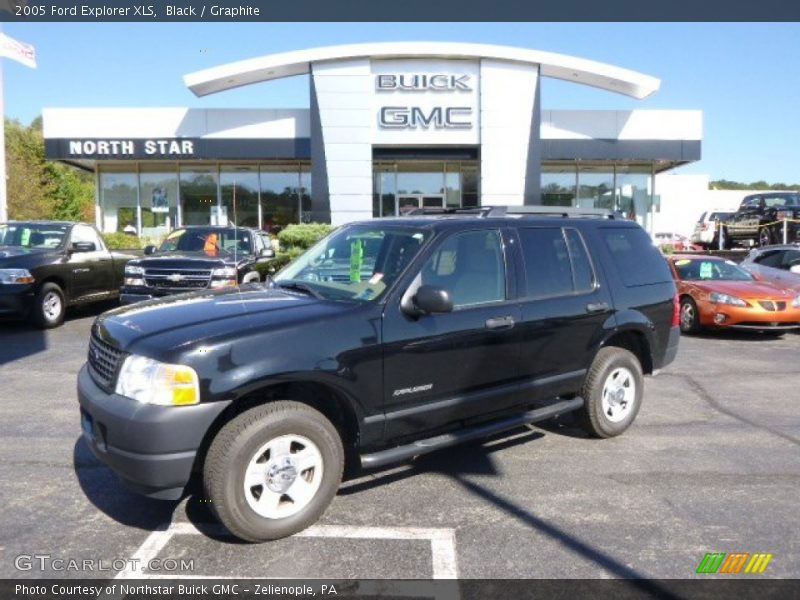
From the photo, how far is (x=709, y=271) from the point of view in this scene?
11609mm

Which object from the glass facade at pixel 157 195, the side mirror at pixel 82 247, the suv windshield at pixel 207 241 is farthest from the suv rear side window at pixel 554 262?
the glass facade at pixel 157 195

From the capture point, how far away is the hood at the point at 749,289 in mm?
10430

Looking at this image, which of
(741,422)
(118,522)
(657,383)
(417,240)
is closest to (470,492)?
(417,240)

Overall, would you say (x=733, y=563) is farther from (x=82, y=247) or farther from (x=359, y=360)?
(x=82, y=247)

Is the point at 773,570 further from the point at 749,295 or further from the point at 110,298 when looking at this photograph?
the point at 110,298

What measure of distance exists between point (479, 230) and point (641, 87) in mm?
21473

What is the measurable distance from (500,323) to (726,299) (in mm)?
7593

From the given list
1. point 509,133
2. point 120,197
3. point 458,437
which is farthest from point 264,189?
point 458,437

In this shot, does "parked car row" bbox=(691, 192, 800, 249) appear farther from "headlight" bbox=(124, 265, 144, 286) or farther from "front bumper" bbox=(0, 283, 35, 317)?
"front bumper" bbox=(0, 283, 35, 317)

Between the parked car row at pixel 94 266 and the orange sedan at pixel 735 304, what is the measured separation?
7.17m

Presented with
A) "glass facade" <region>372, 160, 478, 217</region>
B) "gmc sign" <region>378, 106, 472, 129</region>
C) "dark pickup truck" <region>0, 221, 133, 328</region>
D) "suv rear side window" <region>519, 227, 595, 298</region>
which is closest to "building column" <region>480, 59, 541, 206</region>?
"gmc sign" <region>378, 106, 472, 129</region>

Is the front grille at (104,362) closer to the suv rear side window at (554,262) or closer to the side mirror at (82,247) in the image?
the suv rear side window at (554,262)

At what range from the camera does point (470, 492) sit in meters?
4.29

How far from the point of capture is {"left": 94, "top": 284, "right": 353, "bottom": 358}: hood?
348 centimetres
